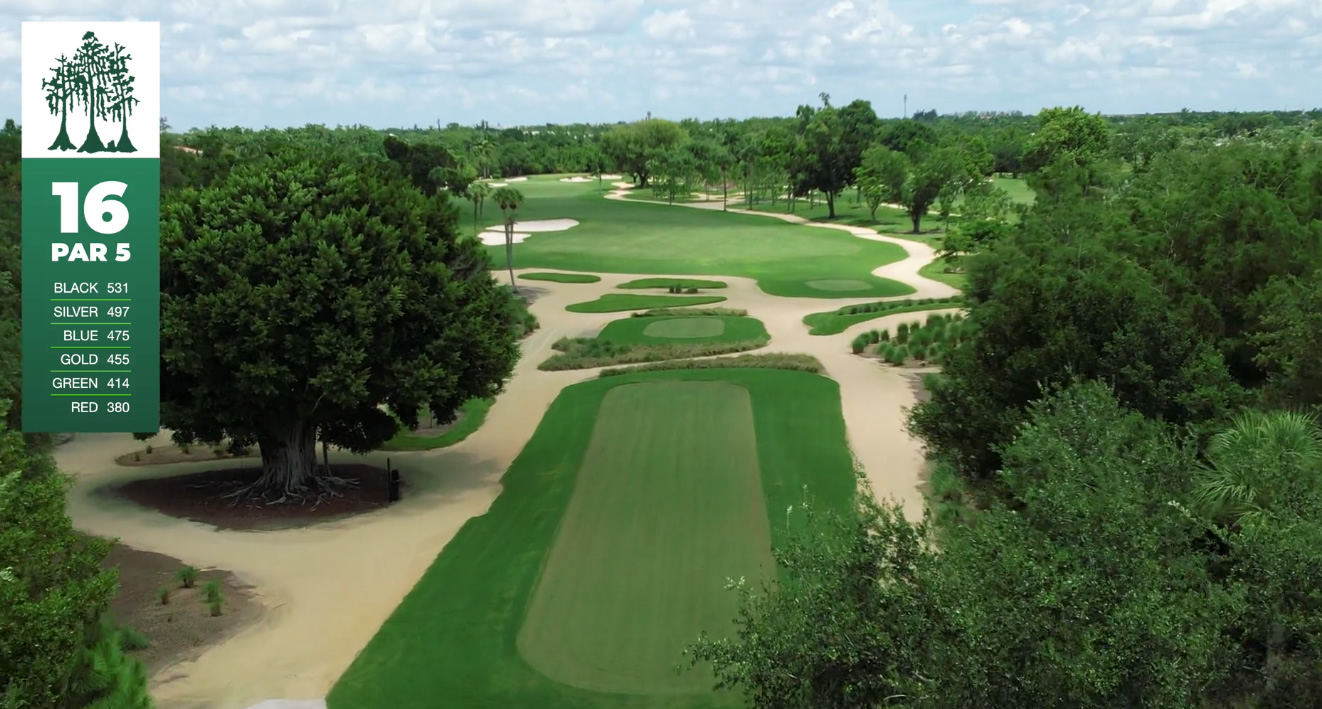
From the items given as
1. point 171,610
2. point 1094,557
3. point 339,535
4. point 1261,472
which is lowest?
point 171,610

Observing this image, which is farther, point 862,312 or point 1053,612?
point 862,312

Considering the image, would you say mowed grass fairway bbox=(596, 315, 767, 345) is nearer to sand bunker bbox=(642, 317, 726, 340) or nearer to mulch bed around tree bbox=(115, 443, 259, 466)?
sand bunker bbox=(642, 317, 726, 340)

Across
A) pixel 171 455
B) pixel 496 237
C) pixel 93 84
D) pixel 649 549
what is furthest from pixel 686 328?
pixel 496 237

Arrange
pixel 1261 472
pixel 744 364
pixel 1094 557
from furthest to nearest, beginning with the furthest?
1. pixel 744 364
2. pixel 1261 472
3. pixel 1094 557

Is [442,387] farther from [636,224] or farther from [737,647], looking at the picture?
[636,224]

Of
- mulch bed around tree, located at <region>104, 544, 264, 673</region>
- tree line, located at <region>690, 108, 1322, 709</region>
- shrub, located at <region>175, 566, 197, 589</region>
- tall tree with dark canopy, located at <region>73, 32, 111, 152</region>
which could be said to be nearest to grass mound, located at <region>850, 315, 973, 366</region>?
tree line, located at <region>690, 108, 1322, 709</region>

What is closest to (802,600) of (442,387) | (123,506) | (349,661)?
(349,661)
